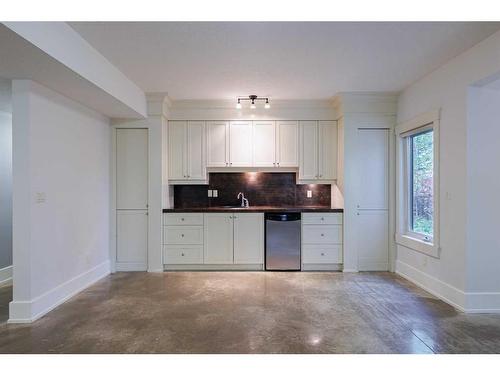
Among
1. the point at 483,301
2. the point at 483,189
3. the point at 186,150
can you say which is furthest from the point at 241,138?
the point at 483,301

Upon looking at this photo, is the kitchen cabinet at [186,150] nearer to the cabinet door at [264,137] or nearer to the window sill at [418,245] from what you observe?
the cabinet door at [264,137]

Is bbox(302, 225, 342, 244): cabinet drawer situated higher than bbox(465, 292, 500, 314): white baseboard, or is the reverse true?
bbox(302, 225, 342, 244): cabinet drawer

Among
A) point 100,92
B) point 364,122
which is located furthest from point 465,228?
point 100,92

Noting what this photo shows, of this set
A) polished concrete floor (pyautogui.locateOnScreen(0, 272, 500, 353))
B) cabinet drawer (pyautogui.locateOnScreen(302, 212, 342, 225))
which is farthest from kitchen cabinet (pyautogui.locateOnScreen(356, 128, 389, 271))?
polished concrete floor (pyautogui.locateOnScreen(0, 272, 500, 353))

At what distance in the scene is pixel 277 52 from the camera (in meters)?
2.98

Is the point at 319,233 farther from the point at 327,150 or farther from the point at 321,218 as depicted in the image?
the point at 327,150

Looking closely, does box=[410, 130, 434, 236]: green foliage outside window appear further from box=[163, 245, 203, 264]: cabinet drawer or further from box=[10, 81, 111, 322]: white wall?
box=[10, 81, 111, 322]: white wall

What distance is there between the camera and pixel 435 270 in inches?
139

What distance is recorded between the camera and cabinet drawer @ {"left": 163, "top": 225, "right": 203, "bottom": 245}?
4574 mm

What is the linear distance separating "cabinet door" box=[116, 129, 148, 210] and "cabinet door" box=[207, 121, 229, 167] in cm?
94

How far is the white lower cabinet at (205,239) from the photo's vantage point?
15.0 ft

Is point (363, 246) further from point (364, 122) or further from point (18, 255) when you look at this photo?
point (18, 255)

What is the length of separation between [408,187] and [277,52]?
2677 mm

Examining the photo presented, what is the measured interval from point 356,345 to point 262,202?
3047 millimetres
